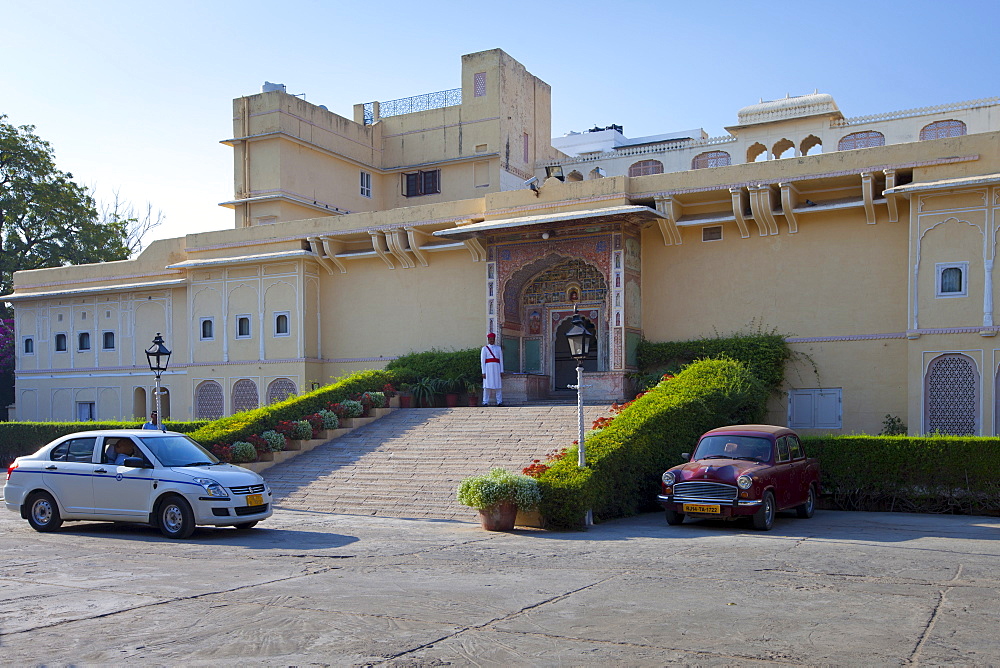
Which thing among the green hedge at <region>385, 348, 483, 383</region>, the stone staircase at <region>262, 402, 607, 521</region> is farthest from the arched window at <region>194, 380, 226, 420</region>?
the stone staircase at <region>262, 402, 607, 521</region>

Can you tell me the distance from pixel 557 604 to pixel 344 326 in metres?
21.5

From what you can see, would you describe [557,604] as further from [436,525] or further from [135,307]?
[135,307]

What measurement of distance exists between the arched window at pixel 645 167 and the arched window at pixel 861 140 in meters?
6.38

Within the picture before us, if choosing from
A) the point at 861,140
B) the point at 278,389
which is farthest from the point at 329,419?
the point at 861,140

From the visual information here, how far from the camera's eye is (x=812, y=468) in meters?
15.6

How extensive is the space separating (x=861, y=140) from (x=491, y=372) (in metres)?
17.8

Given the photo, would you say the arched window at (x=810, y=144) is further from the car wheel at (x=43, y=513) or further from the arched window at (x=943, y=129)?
the car wheel at (x=43, y=513)

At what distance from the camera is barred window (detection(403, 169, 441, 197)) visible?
36.1m

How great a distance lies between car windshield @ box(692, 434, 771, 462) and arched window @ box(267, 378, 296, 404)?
16.5 meters

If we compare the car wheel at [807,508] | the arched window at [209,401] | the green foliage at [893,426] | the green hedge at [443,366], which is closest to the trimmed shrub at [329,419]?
the green hedge at [443,366]

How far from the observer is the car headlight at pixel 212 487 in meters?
12.5

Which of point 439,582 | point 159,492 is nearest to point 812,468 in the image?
point 439,582

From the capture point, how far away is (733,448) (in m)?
14.7

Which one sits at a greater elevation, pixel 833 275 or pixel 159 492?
pixel 833 275
